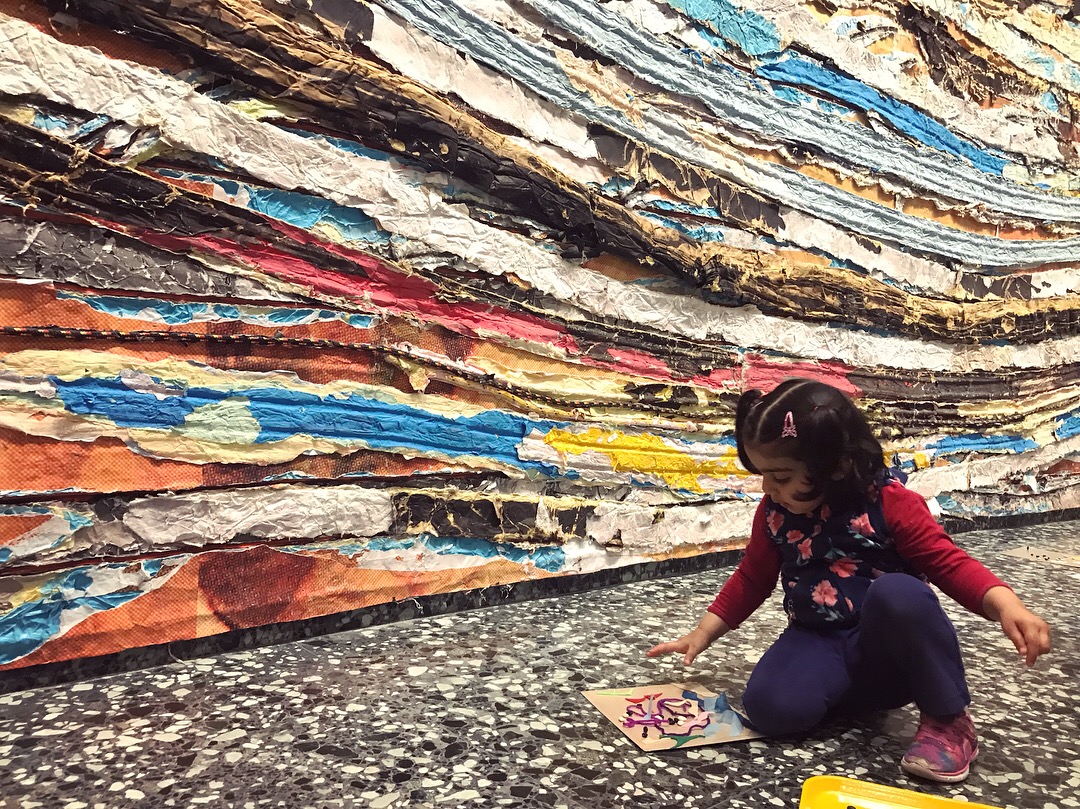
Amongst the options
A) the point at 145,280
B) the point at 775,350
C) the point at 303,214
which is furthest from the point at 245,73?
the point at 775,350

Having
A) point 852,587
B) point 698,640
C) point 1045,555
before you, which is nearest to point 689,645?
point 698,640

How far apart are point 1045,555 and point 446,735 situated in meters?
1.75

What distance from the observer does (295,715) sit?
34.8 inches

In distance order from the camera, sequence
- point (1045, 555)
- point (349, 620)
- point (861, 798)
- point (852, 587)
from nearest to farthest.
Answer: point (861, 798)
point (852, 587)
point (349, 620)
point (1045, 555)

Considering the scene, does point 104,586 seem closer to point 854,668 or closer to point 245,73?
point 245,73

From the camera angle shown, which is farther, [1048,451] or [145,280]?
[1048,451]

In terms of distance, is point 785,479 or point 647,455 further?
point 647,455

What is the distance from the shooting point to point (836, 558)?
36.1 inches

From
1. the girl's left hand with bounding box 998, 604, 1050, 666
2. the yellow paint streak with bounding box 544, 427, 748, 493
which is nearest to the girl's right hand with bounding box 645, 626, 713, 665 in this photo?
the girl's left hand with bounding box 998, 604, 1050, 666

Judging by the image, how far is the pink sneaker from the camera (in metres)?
0.79

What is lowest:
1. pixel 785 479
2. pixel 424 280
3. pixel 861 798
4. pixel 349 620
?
pixel 349 620

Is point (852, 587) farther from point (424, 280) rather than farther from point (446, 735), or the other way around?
point (424, 280)

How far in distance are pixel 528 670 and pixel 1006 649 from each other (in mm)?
772

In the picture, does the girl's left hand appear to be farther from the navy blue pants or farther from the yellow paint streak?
the yellow paint streak
